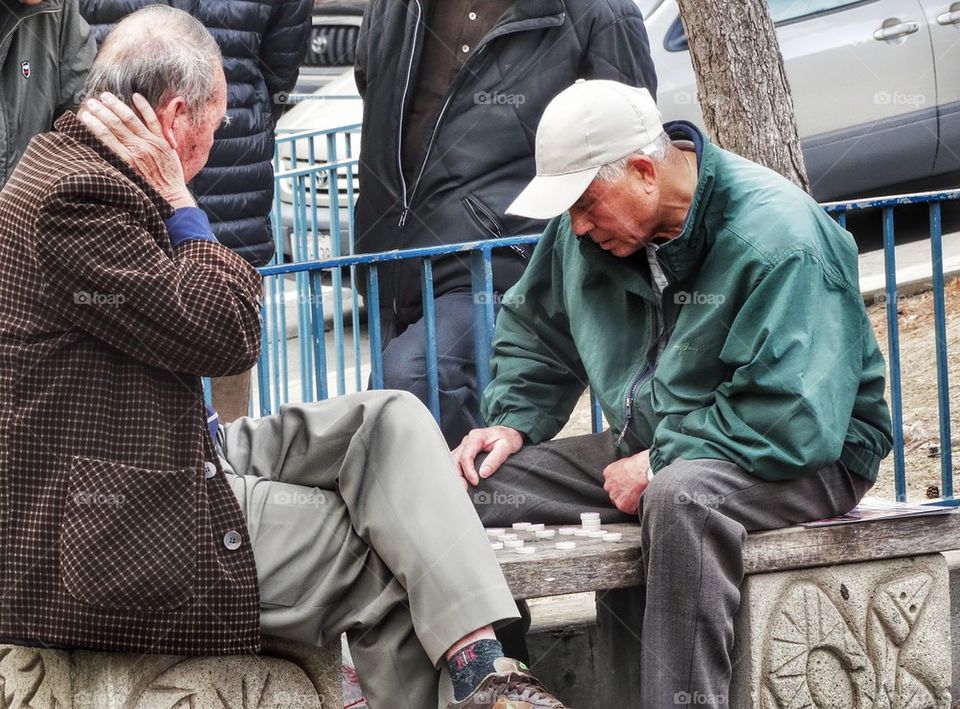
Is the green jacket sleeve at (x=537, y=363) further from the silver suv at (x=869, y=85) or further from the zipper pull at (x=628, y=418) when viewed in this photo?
the silver suv at (x=869, y=85)

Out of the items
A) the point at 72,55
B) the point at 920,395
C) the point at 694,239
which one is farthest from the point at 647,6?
the point at 694,239

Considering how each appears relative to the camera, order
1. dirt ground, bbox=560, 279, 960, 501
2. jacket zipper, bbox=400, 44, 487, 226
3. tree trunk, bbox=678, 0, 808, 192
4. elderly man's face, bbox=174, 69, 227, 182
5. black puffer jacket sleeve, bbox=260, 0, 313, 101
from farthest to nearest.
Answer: dirt ground, bbox=560, 279, 960, 501 → black puffer jacket sleeve, bbox=260, 0, 313, 101 → tree trunk, bbox=678, 0, 808, 192 → jacket zipper, bbox=400, 44, 487, 226 → elderly man's face, bbox=174, 69, 227, 182

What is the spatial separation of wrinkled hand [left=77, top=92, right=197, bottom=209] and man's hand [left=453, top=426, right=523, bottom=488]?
1.21 meters

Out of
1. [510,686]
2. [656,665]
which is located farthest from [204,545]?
[656,665]

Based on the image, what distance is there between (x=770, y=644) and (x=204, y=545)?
52.6 inches

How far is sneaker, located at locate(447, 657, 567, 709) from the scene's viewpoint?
122 inches

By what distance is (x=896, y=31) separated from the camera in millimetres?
8414

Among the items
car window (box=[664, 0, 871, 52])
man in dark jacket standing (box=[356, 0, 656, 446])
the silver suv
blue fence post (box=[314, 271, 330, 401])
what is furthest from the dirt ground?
blue fence post (box=[314, 271, 330, 401])

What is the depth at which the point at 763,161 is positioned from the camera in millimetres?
5383

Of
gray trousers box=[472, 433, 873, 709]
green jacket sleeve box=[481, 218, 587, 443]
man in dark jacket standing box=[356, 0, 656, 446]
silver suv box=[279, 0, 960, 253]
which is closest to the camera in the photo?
gray trousers box=[472, 433, 873, 709]

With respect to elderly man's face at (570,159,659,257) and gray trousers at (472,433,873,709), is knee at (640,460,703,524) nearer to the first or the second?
gray trousers at (472,433,873,709)

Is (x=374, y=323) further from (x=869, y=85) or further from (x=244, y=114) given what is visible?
(x=869, y=85)

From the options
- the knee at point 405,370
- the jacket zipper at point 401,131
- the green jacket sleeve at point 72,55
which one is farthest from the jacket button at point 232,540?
the jacket zipper at point 401,131

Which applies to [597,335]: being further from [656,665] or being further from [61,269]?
[61,269]
